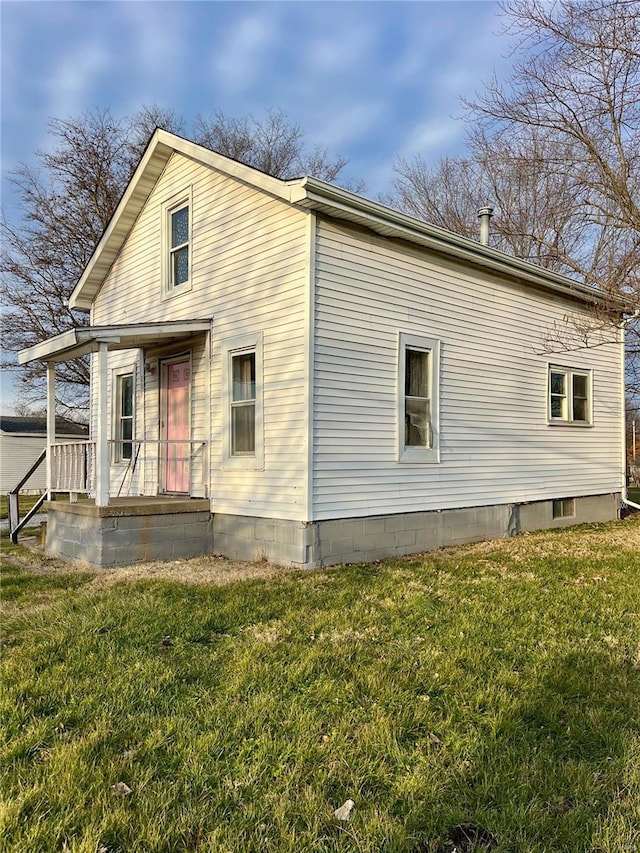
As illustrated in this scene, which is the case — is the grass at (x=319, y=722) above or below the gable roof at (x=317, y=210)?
below

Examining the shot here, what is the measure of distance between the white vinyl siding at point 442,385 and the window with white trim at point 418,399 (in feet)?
0.43

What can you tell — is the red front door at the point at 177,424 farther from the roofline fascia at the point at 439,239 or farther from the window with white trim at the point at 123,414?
the roofline fascia at the point at 439,239

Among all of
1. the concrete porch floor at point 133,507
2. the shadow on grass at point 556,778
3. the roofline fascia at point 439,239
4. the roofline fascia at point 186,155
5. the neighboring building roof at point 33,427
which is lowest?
the shadow on grass at point 556,778

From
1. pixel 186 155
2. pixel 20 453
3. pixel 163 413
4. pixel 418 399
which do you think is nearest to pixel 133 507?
pixel 163 413

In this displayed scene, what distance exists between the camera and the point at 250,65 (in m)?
8.41

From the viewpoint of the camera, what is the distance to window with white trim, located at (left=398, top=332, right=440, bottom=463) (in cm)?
827

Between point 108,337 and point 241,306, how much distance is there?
184cm

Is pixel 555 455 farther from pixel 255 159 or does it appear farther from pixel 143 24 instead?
pixel 255 159

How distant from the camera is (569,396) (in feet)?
37.6

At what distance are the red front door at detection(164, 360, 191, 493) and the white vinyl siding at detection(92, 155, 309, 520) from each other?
0.34 meters

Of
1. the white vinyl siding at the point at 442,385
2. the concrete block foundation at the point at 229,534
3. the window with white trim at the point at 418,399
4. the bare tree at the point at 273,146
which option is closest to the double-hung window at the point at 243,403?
the concrete block foundation at the point at 229,534

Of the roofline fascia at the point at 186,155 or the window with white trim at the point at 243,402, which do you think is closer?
the roofline fascia at the point at 186,155

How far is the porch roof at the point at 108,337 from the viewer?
764cm

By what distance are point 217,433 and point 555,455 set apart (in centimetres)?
653
